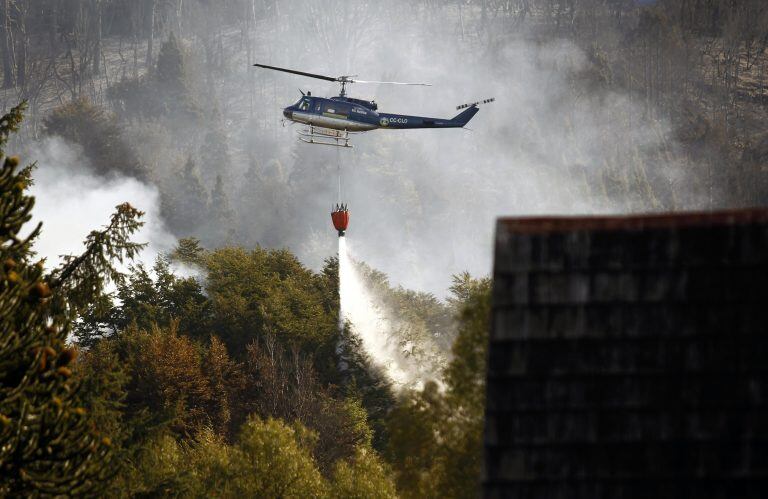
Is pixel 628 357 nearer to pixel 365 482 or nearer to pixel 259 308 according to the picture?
pixel 365 482

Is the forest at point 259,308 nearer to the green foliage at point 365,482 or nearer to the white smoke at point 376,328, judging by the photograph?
the green foliage at point 365,482

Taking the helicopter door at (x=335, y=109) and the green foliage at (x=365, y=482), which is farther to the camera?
the helicopter door at (x=335, y=109)

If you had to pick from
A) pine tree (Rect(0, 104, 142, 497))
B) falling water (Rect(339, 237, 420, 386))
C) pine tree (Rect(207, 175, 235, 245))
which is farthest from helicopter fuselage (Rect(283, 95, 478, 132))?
pine tree (Rect(207, 175, 235, 245))

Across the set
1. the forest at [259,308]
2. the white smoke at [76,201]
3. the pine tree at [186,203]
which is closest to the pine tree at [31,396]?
the forest at [259,308]

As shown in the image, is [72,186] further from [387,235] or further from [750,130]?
[750,130]

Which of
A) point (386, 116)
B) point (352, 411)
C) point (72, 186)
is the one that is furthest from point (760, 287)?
point (72, 186)

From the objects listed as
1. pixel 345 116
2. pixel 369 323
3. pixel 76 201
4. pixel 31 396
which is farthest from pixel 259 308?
pixel 76 201

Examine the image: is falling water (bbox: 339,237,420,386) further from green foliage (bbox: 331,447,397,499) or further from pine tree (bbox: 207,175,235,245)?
pine tree (bbox: 207,175,235,245)
